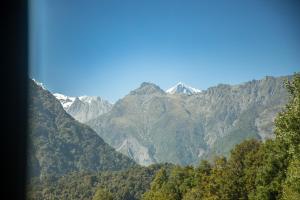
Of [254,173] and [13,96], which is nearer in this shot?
[13,96]

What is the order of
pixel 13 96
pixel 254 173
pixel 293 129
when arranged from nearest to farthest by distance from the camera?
1. pixel 13 96
2. pixel 293 129
3. pixel 254 173

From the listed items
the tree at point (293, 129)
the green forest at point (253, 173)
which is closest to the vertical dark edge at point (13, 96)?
the green forest at point (253, 173)

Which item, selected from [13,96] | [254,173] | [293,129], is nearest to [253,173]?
[254,173]

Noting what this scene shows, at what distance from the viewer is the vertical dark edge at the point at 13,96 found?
1434 centimetres

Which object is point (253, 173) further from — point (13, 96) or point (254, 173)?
point (13, 96)

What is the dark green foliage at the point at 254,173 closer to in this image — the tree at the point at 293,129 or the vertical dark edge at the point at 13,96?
the tree at the point at 293,129

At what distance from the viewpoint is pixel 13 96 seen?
615 inches

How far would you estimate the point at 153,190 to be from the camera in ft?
259

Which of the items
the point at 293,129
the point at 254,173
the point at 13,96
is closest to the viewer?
the point at 13,96

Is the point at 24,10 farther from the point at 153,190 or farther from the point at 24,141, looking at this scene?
the point at 153,190

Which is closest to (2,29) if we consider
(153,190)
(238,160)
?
(238,160)

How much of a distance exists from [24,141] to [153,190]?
210 ft

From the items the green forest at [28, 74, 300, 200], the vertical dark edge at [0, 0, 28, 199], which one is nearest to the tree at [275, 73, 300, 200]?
the green forest at [28, 74, 300, 200]

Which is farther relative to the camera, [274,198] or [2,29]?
[274,198]
